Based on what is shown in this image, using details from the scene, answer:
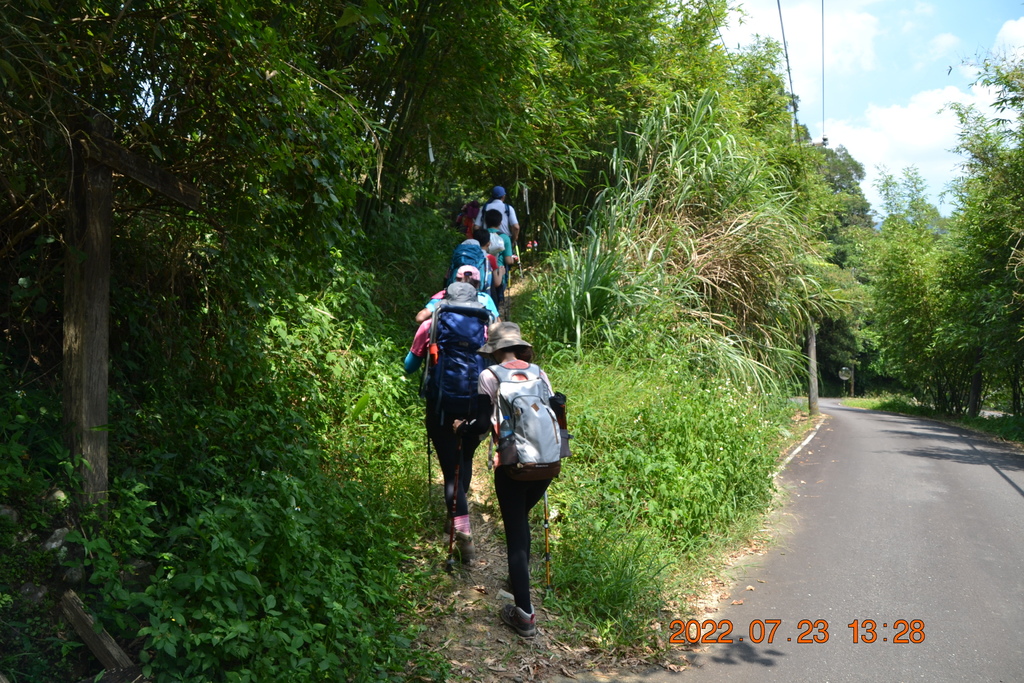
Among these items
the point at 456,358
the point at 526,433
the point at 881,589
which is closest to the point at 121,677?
the point at 526,433

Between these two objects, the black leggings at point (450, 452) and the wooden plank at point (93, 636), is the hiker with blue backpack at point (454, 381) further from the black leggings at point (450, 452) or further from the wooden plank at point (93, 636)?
the wooden plank at point (93, 636)

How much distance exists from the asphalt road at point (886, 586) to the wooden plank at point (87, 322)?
3338mm

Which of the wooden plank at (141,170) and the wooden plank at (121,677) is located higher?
the wooden plank at (141,170)

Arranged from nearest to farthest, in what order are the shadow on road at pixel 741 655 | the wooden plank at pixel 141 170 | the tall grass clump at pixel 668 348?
the wooden plank at pixel 141 170, the shadow on road at pixel 741 655, the tall grass clump at pixel 668 348

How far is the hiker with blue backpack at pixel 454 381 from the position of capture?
5.20 meters

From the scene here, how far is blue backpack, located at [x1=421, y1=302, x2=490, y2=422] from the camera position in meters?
5.19

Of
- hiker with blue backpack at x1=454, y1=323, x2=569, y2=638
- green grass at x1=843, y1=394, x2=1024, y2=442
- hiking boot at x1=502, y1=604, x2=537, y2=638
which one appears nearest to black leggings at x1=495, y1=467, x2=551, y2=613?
hiker with blue backpack at x1=454, y1=323, x2=569, y2=638

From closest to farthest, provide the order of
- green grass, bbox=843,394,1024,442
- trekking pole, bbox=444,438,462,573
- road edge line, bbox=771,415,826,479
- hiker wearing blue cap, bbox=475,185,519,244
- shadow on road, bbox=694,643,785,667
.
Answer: shadow on road, bbox=694,643,785,667 < trekking pole, bbox=444,438,462,573 < hiker wearing blue cap, bbox=475,185,519,244 < road edge line, bbox=771,415,826,479 < green grass, bbox=843,394,1024,442

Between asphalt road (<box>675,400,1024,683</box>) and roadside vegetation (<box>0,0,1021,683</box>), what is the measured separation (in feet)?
1.98

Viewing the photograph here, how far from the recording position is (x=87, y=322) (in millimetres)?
3885

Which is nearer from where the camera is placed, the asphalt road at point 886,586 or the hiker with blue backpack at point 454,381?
the asphalt road at point 886,586
